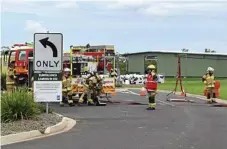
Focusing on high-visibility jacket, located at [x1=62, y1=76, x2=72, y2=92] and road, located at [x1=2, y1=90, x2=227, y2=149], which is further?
high-visibility jacket, located at [x1=62, y1=76, x2=72, y2=92]

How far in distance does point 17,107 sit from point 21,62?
14678 millimetres

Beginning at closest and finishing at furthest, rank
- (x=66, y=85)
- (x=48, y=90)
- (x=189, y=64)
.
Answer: (x=48, y=90) < (x=66, y=85) < (x=189, y=64)

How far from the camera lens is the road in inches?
438

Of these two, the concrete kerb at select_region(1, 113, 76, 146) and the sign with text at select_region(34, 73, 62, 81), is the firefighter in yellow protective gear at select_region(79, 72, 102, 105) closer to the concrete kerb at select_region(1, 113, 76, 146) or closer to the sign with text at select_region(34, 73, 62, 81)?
the sign with text at select_region(34, 73, 62, 81)

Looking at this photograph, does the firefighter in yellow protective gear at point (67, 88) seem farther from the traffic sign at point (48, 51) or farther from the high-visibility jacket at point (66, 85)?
the traffic sign at point (48, 51)

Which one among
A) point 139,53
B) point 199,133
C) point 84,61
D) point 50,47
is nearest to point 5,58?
point 84,61

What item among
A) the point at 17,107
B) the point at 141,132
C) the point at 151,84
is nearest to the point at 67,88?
the point at 151,84

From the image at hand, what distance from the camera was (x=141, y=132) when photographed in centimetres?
1348

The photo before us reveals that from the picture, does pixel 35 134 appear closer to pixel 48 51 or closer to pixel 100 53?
pixel 48 51

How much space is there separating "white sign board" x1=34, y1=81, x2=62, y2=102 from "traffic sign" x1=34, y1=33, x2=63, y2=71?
1.50ft

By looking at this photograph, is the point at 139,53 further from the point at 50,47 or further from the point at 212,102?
the point at 50,47

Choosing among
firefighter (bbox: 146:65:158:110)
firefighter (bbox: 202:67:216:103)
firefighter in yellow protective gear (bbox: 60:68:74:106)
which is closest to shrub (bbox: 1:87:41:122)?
firefighter (bbox: 146:65:158:110)

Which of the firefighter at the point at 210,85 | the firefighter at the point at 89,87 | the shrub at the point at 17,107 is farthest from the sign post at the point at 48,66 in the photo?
the firefighter at the point at 210,85

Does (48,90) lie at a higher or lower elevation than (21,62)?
lower
